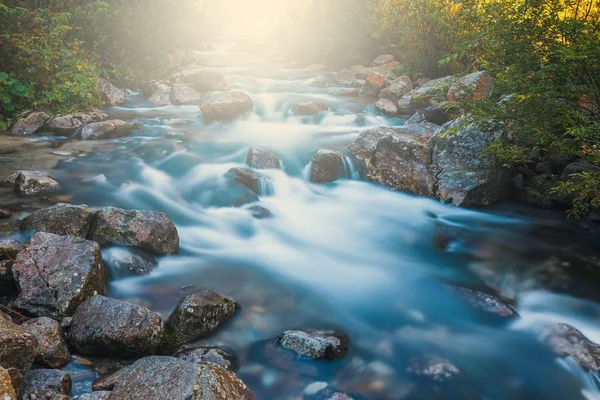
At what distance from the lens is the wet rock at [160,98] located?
1621 cm

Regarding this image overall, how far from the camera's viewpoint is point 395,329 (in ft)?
18.3

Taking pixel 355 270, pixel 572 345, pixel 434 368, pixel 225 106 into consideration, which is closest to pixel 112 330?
pixel 434 368

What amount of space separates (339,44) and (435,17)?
36.4 ft

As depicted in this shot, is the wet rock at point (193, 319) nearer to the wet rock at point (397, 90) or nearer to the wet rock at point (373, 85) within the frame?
the wet rock at point (397, 90)

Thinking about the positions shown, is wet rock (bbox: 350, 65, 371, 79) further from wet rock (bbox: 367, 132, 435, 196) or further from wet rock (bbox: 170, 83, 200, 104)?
wet rock (bbox: 367, 132, 435, 196)

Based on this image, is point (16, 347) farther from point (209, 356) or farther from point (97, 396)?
point (209, 356)

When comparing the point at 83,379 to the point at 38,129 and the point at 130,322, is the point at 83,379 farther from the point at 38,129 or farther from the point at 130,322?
the point at 38,129

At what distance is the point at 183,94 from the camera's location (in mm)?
16828

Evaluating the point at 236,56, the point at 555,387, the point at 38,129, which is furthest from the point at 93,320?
the point at 236,56

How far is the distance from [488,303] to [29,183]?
823 centimetres

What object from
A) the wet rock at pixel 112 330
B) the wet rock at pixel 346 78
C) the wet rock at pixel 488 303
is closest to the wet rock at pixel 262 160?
the wet rock at pixel 488 303

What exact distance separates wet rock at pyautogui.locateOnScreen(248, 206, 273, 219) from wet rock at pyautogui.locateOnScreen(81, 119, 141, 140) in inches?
226

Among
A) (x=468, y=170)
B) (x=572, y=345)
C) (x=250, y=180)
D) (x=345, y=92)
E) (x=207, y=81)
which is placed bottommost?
(x=572, y=345)

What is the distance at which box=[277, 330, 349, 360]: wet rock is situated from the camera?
4.64 m
